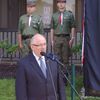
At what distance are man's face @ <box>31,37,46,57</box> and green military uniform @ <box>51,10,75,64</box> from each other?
5173 millimetres

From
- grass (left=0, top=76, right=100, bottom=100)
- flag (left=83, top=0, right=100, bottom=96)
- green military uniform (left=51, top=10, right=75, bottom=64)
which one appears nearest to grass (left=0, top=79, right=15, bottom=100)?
grass (left=0, top=76, right=100, bottom=100)

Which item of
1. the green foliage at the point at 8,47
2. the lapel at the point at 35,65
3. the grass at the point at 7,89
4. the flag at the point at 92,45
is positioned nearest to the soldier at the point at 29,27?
the grass at the point at 7,89

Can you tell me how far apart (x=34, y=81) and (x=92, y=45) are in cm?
352

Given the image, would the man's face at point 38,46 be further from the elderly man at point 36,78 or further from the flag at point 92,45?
the flag at point 92,45

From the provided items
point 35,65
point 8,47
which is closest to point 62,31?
point 8,47

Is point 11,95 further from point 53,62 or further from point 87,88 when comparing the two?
point 53,62

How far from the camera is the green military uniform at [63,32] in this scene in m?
12.0

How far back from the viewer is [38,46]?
674 cm

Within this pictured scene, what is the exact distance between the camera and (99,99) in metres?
11.1

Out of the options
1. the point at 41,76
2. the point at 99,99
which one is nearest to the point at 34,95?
the point at 41,76

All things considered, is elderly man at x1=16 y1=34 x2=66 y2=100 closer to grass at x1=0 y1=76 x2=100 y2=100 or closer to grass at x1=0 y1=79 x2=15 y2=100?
grass at x1=0 y1=76 x2=100 y2=100

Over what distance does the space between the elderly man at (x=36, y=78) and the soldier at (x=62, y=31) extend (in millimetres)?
5119

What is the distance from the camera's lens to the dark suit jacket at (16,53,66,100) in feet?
22.3

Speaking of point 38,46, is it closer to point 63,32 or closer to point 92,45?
point 92,45
